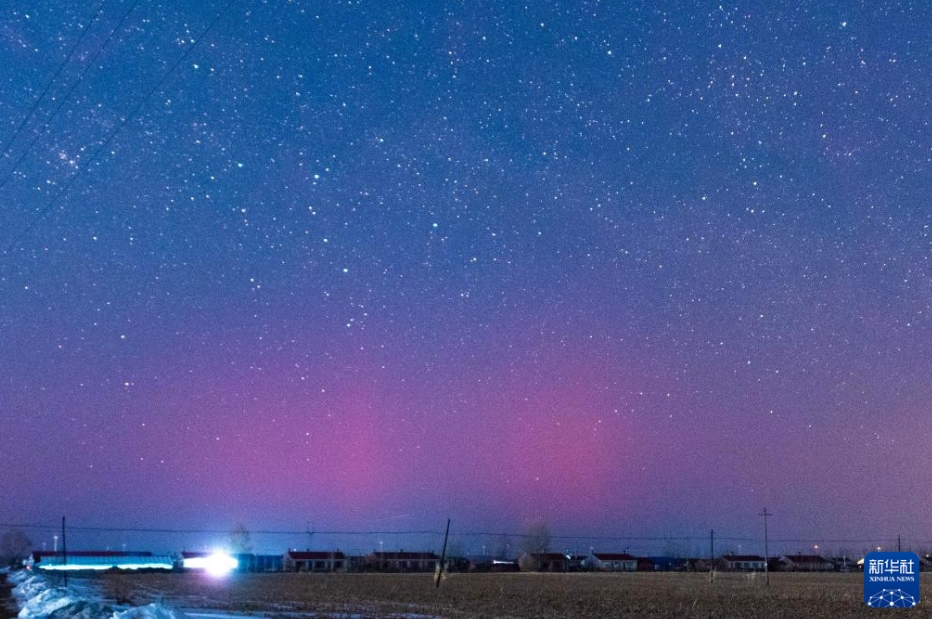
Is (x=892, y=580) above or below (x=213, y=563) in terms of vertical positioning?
above

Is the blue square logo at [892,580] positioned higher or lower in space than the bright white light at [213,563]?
higher

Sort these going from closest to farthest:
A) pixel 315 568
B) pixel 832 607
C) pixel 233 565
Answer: pixel 832 607 → pixel 233 565 → pixel 315 568

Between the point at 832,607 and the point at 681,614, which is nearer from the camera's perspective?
the point at 681,614

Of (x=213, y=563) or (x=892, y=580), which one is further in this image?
(x=213, y=563)

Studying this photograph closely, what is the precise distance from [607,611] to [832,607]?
1319 centimetres

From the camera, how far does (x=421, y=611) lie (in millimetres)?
41969

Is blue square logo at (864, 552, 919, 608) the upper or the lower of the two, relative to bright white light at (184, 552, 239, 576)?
upper

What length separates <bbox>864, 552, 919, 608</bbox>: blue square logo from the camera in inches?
583

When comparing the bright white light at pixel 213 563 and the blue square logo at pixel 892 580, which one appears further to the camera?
the bright white light at pixel 213 563

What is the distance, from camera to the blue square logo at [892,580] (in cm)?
1480

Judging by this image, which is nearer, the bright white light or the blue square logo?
the blue square logo

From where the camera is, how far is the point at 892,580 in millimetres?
14977

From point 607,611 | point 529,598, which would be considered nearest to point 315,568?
point 529,598

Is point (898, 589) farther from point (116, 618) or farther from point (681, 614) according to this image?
point (681, 614)
